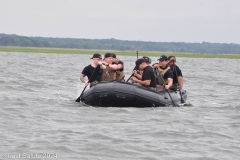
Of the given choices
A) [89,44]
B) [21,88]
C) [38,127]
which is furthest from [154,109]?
[89,44]

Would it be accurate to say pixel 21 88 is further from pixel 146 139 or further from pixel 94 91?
pixel 146 139

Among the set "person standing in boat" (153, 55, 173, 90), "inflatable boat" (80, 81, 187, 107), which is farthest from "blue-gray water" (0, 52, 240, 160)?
"person standing in boat" (153, 55, 173, 90)

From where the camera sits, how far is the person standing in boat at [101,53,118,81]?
61.0 ft

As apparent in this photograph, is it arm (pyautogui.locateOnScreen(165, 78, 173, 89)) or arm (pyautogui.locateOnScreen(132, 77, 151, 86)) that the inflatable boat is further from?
arm (pyautogui.locateOnScreen(165, 78, 173, 89))

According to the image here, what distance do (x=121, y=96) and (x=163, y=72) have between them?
7.50 feet

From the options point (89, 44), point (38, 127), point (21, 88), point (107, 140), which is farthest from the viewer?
point (89, 44)

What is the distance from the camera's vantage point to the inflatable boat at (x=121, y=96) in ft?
58.3

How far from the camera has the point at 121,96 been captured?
58.5 ft

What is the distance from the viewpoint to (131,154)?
39.6 feet

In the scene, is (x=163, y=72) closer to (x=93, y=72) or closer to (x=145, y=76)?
(x=145, y=76)

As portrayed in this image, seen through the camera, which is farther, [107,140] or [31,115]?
[31,115]

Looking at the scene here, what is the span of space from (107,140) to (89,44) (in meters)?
171

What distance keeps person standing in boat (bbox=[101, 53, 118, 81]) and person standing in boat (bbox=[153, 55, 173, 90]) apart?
1342mm

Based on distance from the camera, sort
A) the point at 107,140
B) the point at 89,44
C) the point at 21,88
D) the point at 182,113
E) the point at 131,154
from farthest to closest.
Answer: the point at 89,44
the point at 21,88
the point at 182,113
the point at 107,140
the point at 131,154
